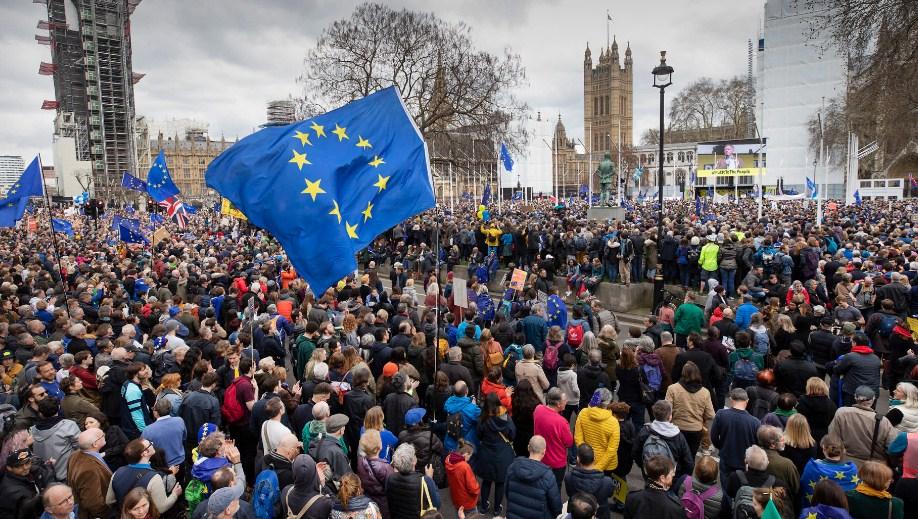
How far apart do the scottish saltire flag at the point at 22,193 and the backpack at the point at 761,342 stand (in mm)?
12771

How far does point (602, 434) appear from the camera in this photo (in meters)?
5.37

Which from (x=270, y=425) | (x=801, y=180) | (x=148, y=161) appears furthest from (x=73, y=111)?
(x=270, y=425)

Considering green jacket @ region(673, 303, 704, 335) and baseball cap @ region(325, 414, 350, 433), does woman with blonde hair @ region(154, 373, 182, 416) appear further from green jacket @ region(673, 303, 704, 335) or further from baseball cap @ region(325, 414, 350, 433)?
green jacket @ region(673, 303, 704, 335)

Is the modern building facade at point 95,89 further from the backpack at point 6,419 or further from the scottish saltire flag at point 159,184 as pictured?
the backpack at point 6,419

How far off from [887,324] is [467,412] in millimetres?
6366

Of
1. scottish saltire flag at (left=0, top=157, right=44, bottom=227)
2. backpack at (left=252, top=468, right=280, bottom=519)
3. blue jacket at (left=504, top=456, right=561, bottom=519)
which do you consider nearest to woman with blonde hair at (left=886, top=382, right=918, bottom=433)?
blue jacket at (left=504, top=456, right=561, bottom=519)

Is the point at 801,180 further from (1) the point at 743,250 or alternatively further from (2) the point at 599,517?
(2) the point at 599,517

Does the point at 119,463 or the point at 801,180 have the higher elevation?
the point at 801,180

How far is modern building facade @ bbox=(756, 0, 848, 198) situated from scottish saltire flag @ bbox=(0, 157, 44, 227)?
57.7 m

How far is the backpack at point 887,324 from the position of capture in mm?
8312

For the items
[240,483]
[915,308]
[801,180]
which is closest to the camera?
[240,483]

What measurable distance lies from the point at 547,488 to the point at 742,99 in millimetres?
96549

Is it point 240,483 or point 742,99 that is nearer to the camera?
point 240,483

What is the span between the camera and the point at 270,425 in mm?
5199
